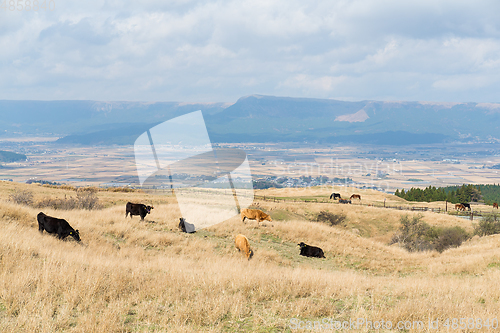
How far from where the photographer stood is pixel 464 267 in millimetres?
15453

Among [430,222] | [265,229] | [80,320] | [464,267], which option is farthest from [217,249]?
[430,222]

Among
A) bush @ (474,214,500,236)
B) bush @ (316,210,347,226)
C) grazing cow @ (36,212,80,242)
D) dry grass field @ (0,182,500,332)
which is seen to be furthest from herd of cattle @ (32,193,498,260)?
bush @ (474,214,500,236)

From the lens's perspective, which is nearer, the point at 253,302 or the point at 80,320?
the point at 80,320

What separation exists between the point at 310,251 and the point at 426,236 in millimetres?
27654

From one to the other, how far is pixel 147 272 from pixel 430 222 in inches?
1769

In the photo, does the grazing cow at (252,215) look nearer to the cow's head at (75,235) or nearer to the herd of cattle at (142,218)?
the herd of cattle at (142,218)

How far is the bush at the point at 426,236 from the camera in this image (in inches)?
1309

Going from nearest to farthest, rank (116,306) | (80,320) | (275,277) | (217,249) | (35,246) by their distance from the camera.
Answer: (80,320)
(116,306)
(275,277)
(35,246)
(217,249)

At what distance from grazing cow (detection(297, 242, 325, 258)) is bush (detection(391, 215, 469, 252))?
16414mm

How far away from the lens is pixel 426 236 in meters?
38.8

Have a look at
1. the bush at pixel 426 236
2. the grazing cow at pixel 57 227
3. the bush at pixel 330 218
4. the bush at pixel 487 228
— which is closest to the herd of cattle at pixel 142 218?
the grazing cow at pixel 57 227

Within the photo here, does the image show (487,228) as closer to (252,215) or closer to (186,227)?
(252,215)

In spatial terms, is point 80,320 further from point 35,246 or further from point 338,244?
point 338,244

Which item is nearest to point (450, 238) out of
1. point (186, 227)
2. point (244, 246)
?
point (244, 246)
